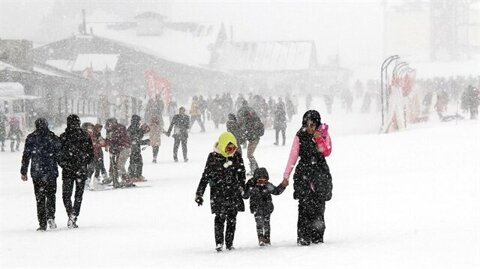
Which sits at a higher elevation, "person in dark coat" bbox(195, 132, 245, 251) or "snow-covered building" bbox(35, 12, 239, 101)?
"snow-covered building" bbox(35, 12, 239, 101)

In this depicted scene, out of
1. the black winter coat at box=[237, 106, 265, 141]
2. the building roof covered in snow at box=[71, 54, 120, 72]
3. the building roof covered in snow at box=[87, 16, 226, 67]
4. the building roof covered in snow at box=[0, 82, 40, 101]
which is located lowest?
the black winter coat at box=[237, 106, 265, 141]

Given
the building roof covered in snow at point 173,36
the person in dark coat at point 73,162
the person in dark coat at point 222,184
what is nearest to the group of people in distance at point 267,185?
the person in dark coat at point 222,184

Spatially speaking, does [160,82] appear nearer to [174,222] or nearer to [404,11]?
[174,222]

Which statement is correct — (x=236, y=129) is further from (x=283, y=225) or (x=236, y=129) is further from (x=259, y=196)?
(x=259, y=196)

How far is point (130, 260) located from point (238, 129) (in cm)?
927

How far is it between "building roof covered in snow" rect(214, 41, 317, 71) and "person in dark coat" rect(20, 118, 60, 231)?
224ft

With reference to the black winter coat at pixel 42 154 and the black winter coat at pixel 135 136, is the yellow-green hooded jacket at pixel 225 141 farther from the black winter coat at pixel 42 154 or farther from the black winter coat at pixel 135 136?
the black winter coat at pixel 135 136

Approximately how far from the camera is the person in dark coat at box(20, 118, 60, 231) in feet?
32.6

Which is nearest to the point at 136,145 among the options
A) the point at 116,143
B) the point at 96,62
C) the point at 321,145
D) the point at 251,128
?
the point at 116,143

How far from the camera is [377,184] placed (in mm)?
13492

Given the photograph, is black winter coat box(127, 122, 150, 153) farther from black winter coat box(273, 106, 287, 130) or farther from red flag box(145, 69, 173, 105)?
red flag box(145, 69, 173, 105)

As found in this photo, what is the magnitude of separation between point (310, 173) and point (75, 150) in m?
3.65

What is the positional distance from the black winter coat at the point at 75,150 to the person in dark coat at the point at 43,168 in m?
0.14

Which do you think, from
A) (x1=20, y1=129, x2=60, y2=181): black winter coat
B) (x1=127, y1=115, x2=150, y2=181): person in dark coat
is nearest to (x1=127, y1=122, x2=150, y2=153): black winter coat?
(x1=127, y1=115, x2=150, y2=181): person in dark coat
